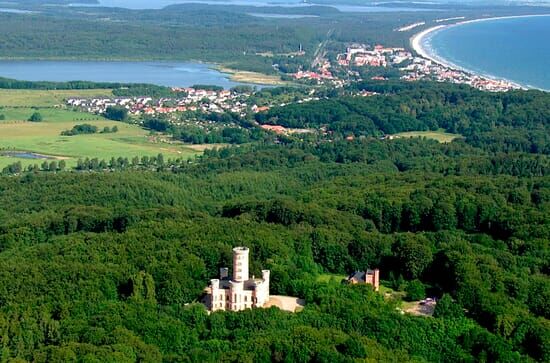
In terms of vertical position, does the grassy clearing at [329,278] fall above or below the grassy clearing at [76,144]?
above

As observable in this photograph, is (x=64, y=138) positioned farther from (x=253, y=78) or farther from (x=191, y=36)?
(x=191, y=36)

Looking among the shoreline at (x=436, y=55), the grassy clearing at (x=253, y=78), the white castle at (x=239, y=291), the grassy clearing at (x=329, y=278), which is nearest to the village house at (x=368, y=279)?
the grassy clearing at (x=329, y=278)

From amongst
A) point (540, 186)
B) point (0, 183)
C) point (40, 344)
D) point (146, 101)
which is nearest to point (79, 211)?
point (0, 183)

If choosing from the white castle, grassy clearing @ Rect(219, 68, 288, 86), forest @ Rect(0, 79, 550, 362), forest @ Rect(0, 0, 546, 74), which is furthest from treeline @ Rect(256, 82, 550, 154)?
the white castle

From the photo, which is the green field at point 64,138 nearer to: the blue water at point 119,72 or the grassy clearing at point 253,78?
the blue water at point 119,72

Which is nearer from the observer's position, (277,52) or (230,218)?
(230,218)

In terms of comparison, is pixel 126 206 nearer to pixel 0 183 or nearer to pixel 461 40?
pixel 0 183
